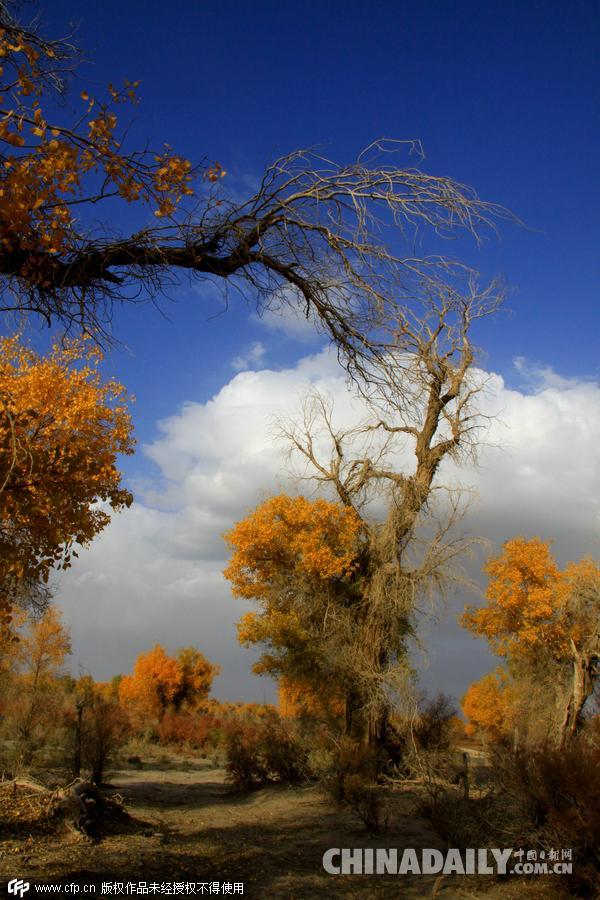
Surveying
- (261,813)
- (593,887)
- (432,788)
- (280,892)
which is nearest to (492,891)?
(593,887)

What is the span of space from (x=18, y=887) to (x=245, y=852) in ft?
14.0

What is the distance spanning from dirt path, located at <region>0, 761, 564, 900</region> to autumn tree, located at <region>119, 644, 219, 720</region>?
32047mm

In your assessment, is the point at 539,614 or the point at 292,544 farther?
the point at 539,614

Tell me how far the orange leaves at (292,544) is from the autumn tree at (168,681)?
27156 millimetres

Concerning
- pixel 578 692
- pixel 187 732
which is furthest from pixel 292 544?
pixel 187 732

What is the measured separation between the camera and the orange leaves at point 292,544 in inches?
815

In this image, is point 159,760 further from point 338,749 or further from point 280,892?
point 280,892

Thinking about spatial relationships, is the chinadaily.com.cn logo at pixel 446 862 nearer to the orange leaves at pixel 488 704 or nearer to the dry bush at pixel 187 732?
the dry bush at pixel 187 732

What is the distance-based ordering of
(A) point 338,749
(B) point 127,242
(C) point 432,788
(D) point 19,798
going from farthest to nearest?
(A) point 338,749 < (C) point 432,788 < (D) point 19,798 < (B) point 127,242

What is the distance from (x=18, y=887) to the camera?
19.0ft

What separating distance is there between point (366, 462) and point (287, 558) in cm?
433

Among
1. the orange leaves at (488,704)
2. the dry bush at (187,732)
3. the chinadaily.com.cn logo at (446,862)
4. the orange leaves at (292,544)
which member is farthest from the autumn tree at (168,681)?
the chinadaily.com.cn logo at (446,862)

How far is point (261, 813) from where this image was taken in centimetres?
1435

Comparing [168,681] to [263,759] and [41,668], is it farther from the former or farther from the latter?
[263,759]
